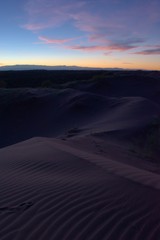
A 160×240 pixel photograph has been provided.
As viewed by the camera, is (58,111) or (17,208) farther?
(58,111)

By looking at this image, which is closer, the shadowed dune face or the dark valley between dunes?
the dark valley between dunes

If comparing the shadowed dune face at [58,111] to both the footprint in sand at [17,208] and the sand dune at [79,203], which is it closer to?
the sand dune at [79,203]

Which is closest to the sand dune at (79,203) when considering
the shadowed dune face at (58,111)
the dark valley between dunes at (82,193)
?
the dark valley between dunes at (82,193)

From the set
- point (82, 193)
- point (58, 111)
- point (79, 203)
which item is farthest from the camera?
point (58, 111)

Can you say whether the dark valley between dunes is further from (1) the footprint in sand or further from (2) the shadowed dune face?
(2) the shadowed dune face

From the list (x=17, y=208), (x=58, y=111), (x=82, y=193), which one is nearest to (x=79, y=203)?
(x=82, y=193)

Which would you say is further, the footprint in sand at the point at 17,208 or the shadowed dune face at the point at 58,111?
the shadowed dune face at the point at 58,111

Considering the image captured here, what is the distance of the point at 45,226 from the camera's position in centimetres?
396

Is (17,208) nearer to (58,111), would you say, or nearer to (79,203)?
(79,203)

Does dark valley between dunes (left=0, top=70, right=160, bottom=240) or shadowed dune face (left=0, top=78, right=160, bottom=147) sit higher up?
dark valley between dunes (left=0, top=70, right=160, bottom=240)

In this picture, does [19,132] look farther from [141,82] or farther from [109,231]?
[109,231]

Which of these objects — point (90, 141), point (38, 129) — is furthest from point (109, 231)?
point (38, 129)

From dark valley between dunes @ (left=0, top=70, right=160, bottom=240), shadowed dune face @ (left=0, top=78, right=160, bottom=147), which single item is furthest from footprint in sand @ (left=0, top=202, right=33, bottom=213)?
shadowed dune face @ (left=0, top=78, right=160, bottom=147)

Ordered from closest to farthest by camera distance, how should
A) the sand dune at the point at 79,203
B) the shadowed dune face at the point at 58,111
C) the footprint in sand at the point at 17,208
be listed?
the sand dune at the point at 79,203 → the footprint in sand at the point at 17,208 → the shadowed dune face at the point at 58,111
